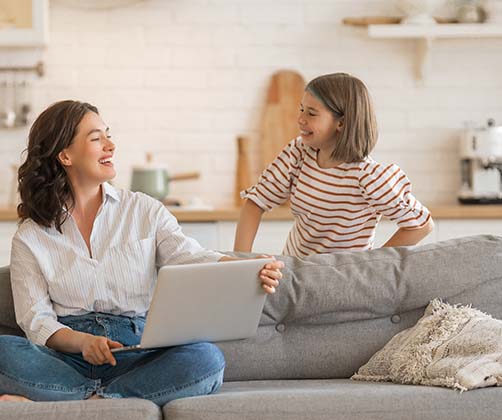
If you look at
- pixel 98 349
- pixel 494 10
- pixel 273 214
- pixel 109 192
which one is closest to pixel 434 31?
pixel 494 10

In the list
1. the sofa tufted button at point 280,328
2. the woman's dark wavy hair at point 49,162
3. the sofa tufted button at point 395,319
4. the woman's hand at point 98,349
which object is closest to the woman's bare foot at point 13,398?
the woman's hand at point 98,349

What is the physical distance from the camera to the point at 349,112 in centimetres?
338

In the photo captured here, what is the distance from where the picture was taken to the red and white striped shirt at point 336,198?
3.35 m

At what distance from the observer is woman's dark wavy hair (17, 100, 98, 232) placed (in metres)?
2.99

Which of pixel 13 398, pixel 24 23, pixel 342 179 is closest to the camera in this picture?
pixel 13 398

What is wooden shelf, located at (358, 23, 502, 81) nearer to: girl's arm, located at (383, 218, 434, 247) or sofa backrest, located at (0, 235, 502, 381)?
girl's arm, located at (383, 218, 434, 247)

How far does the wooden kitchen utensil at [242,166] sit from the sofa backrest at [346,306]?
2019 mm

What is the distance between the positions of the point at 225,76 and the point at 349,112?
6.50 ft

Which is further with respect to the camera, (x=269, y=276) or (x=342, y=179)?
(x=342, y=179)

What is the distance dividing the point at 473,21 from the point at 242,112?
1235 millimetres

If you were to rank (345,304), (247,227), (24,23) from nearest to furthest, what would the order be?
(345,304), (247,227), (24,23)

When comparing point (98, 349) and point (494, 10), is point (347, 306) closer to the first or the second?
point (98, 349)

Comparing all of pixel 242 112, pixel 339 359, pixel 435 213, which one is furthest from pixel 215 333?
pixel 242 112

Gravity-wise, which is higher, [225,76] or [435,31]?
[435,31]
